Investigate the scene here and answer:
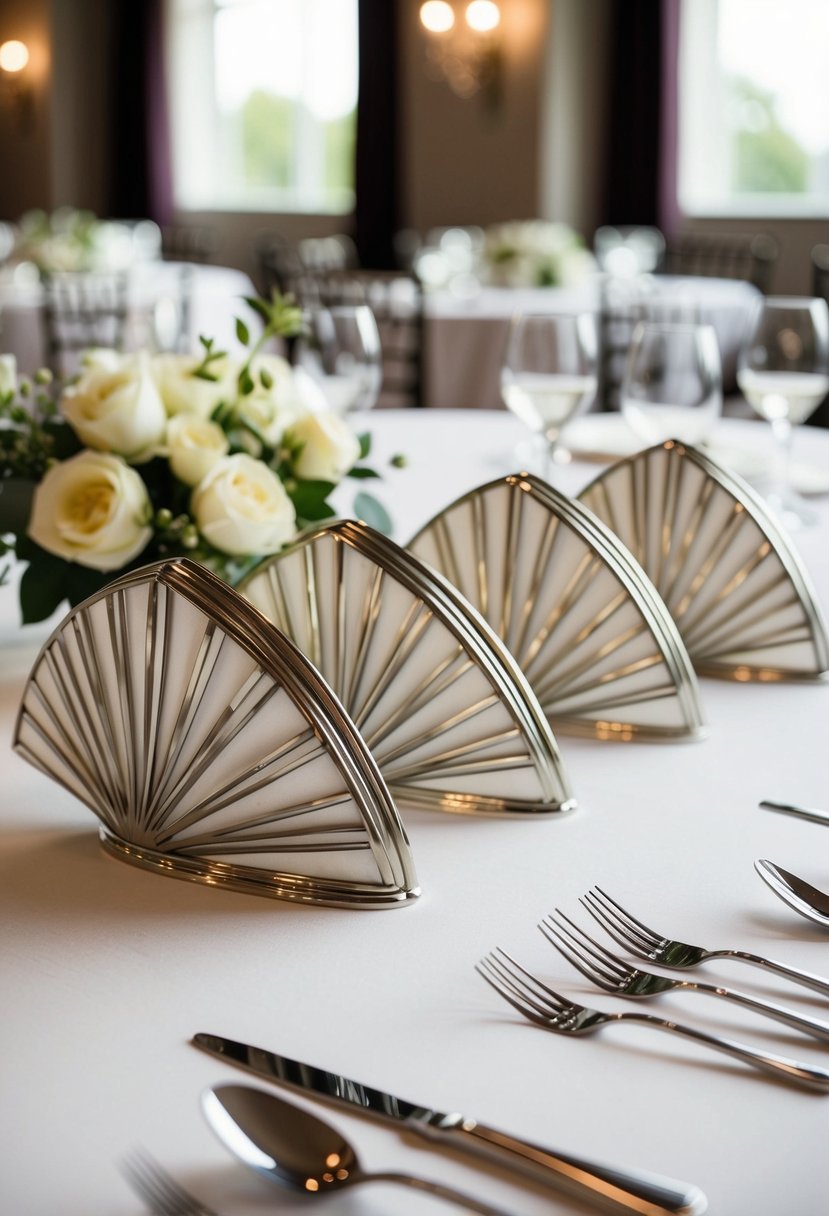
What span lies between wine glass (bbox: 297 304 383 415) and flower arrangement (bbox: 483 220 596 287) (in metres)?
4.03

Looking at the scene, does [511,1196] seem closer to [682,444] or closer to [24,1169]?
[24,1169]

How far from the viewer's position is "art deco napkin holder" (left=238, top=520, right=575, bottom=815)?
29.3 inches

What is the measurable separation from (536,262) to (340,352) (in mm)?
4066

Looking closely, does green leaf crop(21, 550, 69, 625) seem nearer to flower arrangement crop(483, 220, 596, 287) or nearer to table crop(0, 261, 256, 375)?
table crop(0, 261, 256, 375)

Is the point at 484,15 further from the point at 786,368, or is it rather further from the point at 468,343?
the point at 786,368

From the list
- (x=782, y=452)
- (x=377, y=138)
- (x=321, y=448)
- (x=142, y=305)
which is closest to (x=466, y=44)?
(x=377, y=138)

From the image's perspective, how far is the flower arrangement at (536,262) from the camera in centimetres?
551

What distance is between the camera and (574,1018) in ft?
1.79

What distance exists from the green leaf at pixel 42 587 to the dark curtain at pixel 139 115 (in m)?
10.9

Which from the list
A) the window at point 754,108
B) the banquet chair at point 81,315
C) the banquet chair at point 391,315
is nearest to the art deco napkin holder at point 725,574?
the banquet chair at point 391,315

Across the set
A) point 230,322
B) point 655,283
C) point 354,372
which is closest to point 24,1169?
point 354,372

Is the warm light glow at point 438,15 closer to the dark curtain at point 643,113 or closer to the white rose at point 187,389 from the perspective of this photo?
the dark curtain at point 643,113

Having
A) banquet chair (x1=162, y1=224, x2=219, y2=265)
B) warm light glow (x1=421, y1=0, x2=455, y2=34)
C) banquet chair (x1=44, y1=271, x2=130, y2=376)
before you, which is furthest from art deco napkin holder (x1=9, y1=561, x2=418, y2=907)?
banquet chair (x1=162, y1=224, x2=219, y2=265)

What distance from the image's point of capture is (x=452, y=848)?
0.70 m
